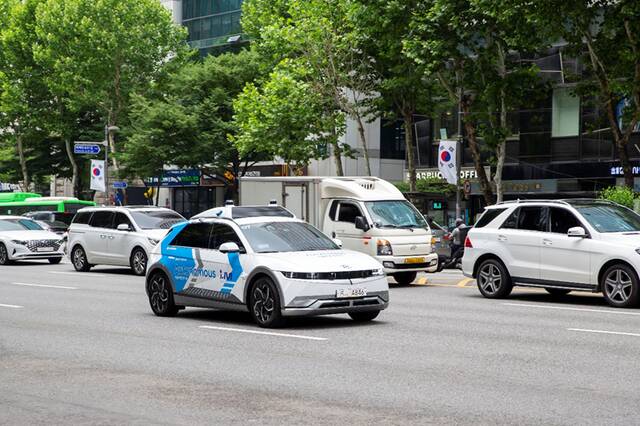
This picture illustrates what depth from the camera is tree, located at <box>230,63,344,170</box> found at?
1645 inches

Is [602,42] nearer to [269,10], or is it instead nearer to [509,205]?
[509,205]

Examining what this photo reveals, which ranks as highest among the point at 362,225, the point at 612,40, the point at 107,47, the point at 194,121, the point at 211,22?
the point at 211,22

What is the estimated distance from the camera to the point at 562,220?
18.7 metres

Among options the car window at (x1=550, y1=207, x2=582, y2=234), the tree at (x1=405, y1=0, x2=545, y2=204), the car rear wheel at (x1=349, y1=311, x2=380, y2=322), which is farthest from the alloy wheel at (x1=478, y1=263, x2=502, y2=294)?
the tree at (x1=405, y1=0, x2=545, y2=204)

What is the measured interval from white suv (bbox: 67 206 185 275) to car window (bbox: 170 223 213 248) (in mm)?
10619

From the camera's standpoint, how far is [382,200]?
2484 centimetres

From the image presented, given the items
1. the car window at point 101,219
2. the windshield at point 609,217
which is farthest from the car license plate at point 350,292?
the car window at point 101,219

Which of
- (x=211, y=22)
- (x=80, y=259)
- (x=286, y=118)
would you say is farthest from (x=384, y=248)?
(x=211, y=22)

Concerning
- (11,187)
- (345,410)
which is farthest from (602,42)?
(11,187)

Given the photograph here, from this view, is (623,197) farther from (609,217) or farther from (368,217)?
(609,217)

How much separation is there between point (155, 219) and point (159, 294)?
1195 cm

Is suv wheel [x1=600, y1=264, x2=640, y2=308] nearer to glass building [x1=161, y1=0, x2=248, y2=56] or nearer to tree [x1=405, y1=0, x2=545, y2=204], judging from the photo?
tree [x1=405, y1=0, x2=545, y2=204]

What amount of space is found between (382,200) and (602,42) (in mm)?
9273

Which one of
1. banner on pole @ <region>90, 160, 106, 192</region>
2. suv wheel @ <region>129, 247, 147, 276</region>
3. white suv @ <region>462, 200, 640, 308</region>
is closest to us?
white suv @ <region>462, 200, 640, 308</region>
